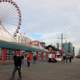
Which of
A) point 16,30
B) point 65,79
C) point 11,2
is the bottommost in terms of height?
point 65,79

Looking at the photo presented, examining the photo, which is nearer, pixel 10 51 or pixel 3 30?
pixel 10 51

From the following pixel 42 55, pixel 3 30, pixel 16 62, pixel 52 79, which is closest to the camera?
pixel 16 62

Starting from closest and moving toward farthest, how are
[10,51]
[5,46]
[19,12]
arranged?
[5,46] < [19,12] < [10,51]

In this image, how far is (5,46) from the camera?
1986 inches

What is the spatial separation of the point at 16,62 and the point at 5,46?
102 feet

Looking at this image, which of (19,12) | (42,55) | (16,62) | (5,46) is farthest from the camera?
(42,55)

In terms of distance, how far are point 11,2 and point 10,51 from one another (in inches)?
398

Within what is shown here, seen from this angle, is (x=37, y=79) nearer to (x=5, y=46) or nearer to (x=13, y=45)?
(x=5, y=46)

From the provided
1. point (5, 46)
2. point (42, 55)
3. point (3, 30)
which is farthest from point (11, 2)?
point (42, 55)

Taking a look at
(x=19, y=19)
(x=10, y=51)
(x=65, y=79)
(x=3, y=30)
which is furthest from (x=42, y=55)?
(x=65, y=79)

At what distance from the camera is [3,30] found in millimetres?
70062

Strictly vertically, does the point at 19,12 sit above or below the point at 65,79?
above

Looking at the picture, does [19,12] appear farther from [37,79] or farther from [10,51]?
[37,79]

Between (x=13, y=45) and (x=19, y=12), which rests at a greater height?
(x=19, y=12)
